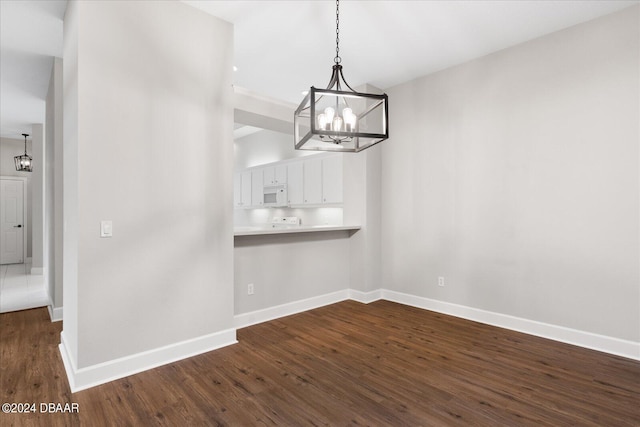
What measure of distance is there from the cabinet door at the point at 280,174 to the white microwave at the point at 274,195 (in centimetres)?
8

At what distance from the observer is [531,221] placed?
3.40m

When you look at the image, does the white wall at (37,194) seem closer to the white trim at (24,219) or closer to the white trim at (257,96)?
the white trim at (24,219)

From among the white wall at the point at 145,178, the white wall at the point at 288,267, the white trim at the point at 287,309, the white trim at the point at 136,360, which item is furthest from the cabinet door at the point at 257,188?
the white trim at the point at 136,360

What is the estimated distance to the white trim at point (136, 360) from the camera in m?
2.34

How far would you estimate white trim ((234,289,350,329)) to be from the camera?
3581 mm

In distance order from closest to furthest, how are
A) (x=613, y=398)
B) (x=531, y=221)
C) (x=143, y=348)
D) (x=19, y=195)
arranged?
(x=613, y=398) → (x=143, y=348) → (x=531, y=221) → (x=19, y=195)

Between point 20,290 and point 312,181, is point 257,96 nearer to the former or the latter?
point 312,181

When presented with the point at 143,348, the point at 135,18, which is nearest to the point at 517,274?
the point at 143,348

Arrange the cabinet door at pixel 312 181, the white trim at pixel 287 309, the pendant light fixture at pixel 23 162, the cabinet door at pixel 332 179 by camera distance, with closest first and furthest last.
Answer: the white trim at pixel 287 309
the cabinet door at pixel 332 179
the cabinet door at pixel 312 181
the pendant light fixture at pixel 23 162

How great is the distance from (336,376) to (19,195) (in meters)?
9.26

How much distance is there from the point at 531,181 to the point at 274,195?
15.0 ft

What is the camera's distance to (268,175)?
23.0 ft

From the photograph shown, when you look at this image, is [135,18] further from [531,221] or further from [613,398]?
[613,398]


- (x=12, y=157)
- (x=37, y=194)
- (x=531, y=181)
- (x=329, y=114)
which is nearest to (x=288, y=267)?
(x=329, y=114)
